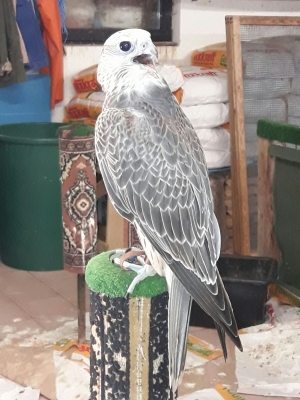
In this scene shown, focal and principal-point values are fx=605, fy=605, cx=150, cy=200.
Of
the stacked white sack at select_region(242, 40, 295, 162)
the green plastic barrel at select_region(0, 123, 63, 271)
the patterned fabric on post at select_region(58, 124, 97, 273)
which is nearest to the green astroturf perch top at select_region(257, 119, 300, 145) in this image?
the stacked white sack at select_region(242, 40, 295, 162)

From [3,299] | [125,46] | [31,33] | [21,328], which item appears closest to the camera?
[125,46]

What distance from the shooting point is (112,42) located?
5.09ft

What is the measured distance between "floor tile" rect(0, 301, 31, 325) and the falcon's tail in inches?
47.1

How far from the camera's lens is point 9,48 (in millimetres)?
2775

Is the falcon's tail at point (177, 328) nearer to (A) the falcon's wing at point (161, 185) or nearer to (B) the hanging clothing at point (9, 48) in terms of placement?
(A) the falcon's wing at point (161, 185)

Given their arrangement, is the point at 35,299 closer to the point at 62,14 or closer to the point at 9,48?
the point at 9,48

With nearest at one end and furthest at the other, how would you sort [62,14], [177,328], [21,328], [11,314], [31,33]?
[177,328]
[21,328]
[11,314]
[31,33]
[62,14]

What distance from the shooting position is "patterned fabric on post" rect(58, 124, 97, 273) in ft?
7.22

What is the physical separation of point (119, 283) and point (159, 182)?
0.27m

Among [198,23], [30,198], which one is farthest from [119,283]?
[198,23]

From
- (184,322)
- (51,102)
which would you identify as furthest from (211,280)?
(51,102)

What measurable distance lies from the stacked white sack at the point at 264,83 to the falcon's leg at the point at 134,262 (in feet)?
5.17

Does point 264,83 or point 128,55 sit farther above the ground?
point 264,83

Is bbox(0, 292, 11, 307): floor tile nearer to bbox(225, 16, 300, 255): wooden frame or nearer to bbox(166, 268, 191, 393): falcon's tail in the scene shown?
bbox(225, 16, 300, 255): wooden frame
